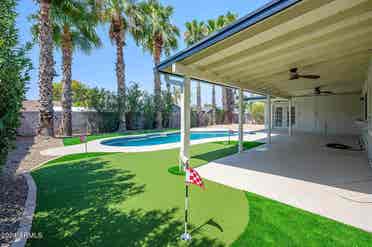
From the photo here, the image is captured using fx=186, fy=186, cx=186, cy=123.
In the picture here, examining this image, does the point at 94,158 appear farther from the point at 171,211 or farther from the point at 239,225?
the point at 239,225

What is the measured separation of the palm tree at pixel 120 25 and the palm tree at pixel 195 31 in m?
8.04

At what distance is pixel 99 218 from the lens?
9.51 feet

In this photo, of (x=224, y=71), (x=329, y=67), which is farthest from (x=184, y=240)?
(x=329, y=67)

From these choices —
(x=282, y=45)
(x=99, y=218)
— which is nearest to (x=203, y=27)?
(x=282, y=45)

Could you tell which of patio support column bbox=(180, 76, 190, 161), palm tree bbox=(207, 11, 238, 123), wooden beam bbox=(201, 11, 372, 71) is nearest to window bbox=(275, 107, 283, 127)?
palm tree bbox=(207, 11, 238, 123)

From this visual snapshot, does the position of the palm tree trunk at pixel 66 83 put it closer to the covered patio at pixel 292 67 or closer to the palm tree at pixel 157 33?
the palm tree at pixel 157 33

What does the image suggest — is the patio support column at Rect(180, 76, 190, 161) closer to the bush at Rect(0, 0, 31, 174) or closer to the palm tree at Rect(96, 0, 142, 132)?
the bush at Rect(0, 0, 31, 174)

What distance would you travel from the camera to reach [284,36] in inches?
144

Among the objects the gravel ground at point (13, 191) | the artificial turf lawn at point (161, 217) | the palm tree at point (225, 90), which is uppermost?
the palm tree at point (225, 90)

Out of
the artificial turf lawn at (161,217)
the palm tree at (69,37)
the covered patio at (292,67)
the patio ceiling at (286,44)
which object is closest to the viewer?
the artificial turf lawn at (161,217)

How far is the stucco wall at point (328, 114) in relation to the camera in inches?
535

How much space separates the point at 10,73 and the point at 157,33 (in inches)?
590

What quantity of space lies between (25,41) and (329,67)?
8213 millimetres

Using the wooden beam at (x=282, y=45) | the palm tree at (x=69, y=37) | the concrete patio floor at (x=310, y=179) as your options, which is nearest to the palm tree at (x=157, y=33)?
the palm tree at (x=69, y=37)
